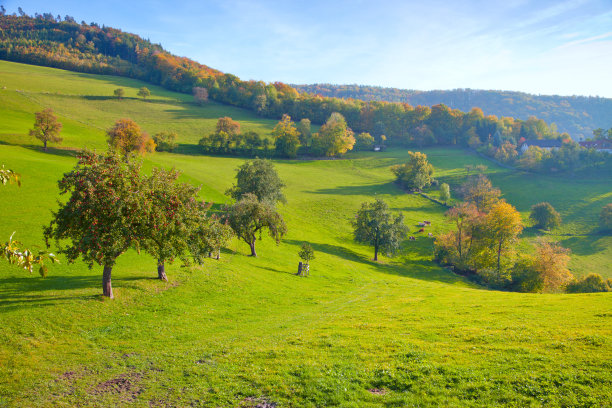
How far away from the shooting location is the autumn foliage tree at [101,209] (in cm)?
2048

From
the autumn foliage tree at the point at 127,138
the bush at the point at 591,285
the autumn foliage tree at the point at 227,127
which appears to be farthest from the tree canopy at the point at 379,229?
the autumn foliage tree at the point at 227,127

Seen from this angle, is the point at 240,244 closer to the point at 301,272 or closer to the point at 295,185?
the point at 301,272

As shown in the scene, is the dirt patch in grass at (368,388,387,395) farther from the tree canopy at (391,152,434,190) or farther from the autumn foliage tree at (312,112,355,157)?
the autumn foliage tree at (312,112,355,157)

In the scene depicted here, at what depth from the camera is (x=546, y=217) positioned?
8519 cm

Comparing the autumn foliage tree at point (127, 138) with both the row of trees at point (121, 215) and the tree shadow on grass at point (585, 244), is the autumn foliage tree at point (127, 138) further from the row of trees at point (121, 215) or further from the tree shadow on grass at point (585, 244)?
the tree shadow on grass at point (585, 244)

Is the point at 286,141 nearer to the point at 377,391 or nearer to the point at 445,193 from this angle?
the point at 445,193

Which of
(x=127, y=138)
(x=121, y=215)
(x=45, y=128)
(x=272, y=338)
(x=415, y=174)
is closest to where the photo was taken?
(x=272, y=338)

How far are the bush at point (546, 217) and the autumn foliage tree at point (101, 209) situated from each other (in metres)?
98.0

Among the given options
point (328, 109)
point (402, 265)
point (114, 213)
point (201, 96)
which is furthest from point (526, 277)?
point (201, 96)

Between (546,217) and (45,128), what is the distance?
12655cm

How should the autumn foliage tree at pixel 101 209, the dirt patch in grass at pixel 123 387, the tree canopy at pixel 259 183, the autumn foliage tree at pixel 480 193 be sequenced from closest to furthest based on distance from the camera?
1. the dirt patch in grass at pixel 123 387
2. the autumn foliage tree at pixel 101 209
3. the tree canopy at pixel 259 183
4. the autumn foliage tree at pixel 480 193

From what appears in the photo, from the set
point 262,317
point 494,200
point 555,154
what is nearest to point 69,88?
point 262,317

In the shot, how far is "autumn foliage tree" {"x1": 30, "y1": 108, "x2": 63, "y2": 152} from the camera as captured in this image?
234ft

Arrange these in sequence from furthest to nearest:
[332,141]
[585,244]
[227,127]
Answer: [332,141] < [227,127] < [585,244]
